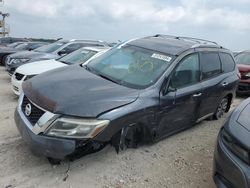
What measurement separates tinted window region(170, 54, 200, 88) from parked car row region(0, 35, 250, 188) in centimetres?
1

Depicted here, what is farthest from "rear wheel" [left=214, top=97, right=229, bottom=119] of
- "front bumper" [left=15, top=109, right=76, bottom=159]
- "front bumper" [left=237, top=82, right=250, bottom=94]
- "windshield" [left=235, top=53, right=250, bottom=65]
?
"windshield" [left=235, top=53, right=250, bottom=65]

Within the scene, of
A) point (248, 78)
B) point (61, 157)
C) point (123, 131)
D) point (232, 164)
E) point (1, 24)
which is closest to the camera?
point (232, 164)

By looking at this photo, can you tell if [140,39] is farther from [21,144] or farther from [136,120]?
[21,144]

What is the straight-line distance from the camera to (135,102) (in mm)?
3836

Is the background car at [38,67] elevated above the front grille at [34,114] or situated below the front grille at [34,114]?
below

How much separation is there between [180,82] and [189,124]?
0.86 m

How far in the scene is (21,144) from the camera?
4.32 meters

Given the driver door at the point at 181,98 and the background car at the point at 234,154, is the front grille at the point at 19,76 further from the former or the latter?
the background car at the point at 234,154

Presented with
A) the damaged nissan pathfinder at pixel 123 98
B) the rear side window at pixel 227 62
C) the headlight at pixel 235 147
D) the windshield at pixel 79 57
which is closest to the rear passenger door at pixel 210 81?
the damaged nissan pathfinder at pixel 123 98

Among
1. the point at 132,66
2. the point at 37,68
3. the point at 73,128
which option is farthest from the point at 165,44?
the point at 37,68

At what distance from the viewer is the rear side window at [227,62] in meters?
5.99

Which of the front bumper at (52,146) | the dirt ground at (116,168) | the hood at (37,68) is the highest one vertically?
the front bumper at (52,146)

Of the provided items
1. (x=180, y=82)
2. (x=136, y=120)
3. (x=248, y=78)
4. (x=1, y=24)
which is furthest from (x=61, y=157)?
(x=1, y=24)

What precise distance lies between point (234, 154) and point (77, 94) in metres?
1.84
